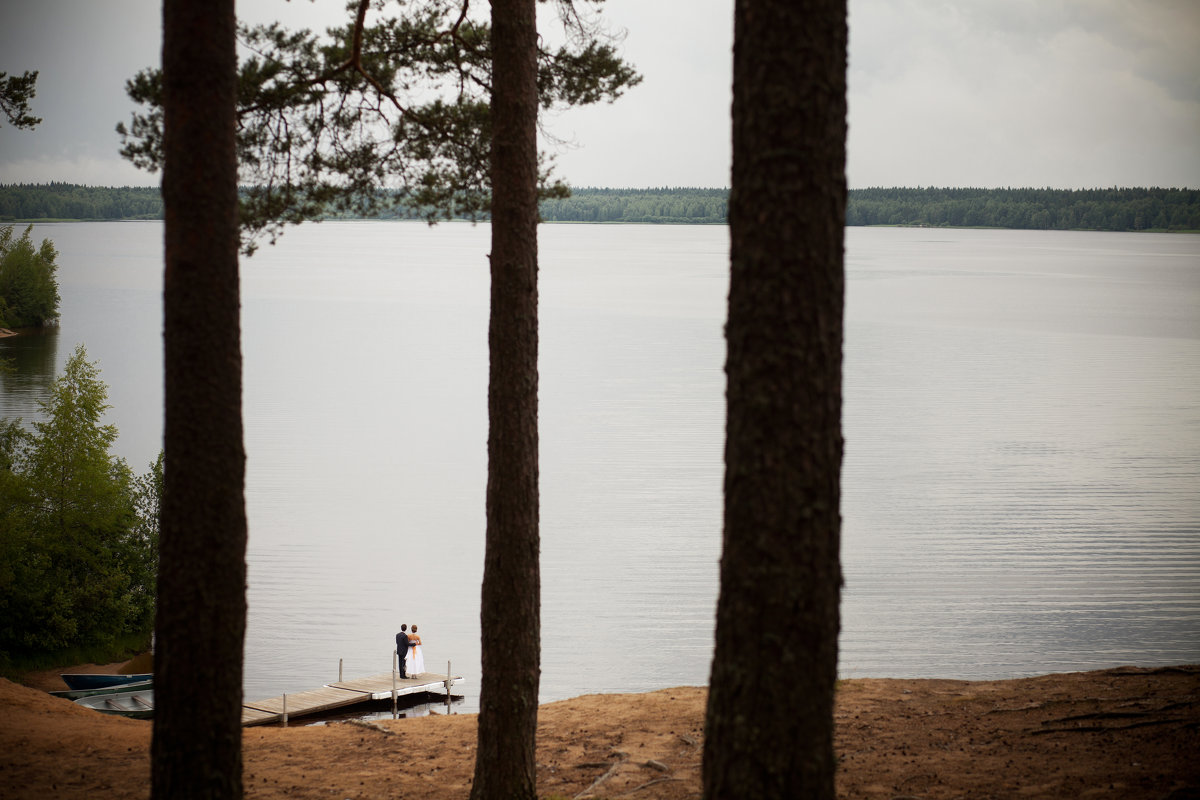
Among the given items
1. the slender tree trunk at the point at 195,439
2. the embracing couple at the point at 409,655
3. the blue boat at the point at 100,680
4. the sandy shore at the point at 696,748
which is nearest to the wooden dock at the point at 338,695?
the embracing couple at the point at 409,655

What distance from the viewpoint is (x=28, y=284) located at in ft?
220

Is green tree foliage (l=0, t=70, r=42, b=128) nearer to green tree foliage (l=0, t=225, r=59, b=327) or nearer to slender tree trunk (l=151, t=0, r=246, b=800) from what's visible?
slender tree trunk (l=151, t=0, r=246, b=800)

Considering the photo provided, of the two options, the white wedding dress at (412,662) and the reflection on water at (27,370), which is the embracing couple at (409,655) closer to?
the white wedding dress at (412,662)

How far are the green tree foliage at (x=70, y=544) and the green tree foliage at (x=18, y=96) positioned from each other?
16.0 m

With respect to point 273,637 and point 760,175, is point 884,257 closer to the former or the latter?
point 273,637

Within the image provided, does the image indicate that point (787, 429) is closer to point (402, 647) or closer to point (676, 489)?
point (402, 647)

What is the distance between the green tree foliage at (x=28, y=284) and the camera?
6431 centimetres

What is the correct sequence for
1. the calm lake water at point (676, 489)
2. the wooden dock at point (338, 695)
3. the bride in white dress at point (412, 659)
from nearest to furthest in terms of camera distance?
the wooden dock at point (338, 695) < the bride in white dress at point (412, 659) < the calm lake water at point (676, 489)

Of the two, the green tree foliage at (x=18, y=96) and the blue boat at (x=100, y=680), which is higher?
the green tree foliage at (x=18, y=96)

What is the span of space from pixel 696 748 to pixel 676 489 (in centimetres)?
2399

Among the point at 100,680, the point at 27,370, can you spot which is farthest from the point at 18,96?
the point at 27,370

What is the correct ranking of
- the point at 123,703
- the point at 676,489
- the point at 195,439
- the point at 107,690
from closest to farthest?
the point at 195,439
the point at 123,703
the point at 107,690
the point at 676,489

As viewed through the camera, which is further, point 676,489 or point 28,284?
point 28,284

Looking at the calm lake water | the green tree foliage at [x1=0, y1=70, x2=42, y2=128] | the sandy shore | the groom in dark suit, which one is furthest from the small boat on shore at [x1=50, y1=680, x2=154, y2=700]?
the green tree foliage at [x1=0, y1=70, x2=42, y2=128]
